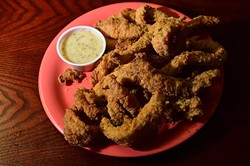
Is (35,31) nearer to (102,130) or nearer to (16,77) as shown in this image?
(16,77)

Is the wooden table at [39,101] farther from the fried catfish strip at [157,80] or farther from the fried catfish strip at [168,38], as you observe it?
the fried catfish strip at [168,38]

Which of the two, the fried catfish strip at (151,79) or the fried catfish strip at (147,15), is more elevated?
the fried catfish strip at (147,15)

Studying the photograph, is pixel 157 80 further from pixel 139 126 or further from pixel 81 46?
pixel 81 46

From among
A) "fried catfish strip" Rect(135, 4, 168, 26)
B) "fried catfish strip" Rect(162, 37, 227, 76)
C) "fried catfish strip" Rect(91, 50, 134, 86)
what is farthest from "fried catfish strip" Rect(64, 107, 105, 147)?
"fried catfish strip" Rect(135, 4, 168, 26)

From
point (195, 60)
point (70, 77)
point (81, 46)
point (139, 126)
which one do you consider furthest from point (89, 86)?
point (195, 60)

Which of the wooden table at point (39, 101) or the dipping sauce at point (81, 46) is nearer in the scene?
the wooden table at point (39, 101)

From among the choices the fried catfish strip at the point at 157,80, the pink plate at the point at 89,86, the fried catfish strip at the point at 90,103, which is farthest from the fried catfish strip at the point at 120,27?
the fried catfish strip at the point at 90,103

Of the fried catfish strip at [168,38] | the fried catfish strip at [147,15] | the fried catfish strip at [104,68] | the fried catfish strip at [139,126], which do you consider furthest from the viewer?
the fried catfish strip at [147,15]
